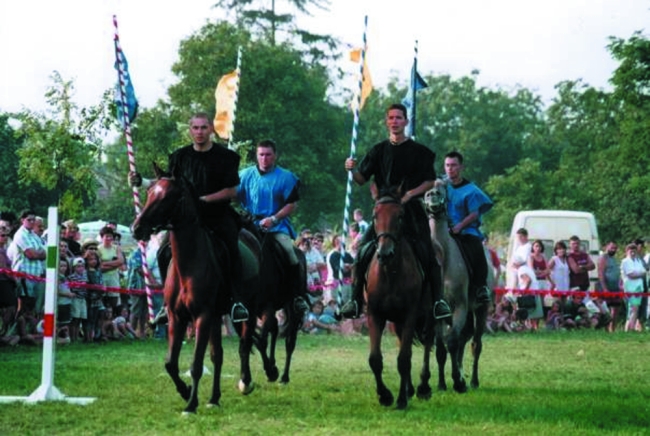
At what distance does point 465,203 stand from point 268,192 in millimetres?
2371

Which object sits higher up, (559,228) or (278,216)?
(559,228)

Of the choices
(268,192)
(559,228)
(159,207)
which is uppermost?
(559,228)

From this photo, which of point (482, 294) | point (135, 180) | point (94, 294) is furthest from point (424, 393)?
point (94, 294)

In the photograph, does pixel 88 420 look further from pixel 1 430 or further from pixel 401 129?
pixel 401 129

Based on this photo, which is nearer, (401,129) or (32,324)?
(401,129)

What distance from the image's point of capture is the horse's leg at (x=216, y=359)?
13609 mm

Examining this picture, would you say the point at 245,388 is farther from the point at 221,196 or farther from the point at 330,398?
the point at 221,196

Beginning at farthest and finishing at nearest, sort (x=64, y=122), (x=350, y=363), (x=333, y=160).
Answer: (x=333, y=160) → (x=64, y=122) → (x=350, y=363)

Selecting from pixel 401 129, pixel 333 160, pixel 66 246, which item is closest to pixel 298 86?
pixel 333 160

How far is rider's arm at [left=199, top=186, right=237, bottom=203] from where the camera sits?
13.8 meters

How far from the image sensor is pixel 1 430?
11.7m

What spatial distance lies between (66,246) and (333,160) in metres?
63.8

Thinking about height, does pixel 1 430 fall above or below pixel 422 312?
below

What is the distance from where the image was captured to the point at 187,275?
13.4 m
